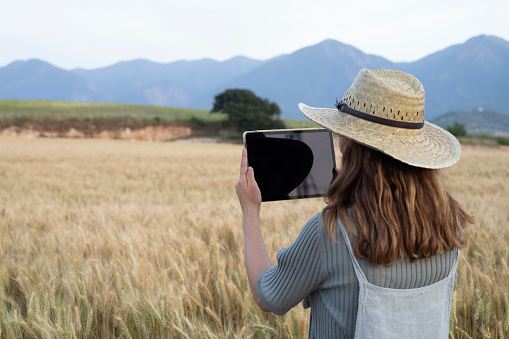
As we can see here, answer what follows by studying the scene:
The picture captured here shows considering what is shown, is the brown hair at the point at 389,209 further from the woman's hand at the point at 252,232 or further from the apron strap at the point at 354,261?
the woman's hand at the point at 252,232

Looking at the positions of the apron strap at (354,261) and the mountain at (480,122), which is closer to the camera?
the apron strap at (354,261)

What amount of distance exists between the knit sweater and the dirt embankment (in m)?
40.3

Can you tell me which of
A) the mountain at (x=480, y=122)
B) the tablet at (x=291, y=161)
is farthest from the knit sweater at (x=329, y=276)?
the mountain at (x=480, y=122)

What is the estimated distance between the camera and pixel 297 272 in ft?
3.46

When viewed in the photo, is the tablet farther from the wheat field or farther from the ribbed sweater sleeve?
the wheat field

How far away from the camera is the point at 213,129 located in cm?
4300

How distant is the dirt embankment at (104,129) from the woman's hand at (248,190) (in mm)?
40061

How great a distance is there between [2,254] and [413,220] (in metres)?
2.61

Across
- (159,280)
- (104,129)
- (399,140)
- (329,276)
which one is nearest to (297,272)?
(329,276)

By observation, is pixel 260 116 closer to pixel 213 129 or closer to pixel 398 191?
pixel 213 129

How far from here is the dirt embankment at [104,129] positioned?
36.9 meters

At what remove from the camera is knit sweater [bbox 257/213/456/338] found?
1.02 m

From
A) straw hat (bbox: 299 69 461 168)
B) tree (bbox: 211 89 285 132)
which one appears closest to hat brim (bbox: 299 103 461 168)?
straw hat (bbox: 299 69 461 168)

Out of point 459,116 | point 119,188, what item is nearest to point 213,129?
point 119,188
